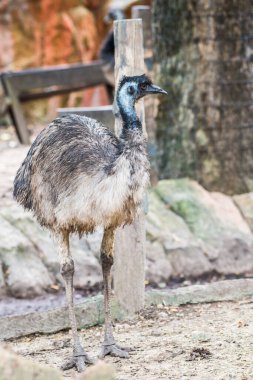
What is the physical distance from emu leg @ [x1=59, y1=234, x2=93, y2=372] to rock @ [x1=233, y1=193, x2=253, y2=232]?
3.72 meters

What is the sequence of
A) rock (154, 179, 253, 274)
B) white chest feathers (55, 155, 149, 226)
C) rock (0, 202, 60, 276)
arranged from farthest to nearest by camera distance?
1. rock (154, 179, 253, 274)
2. rock (0, 202, 60, 276)
3. white chest feathers (55, 155, 149, 226)

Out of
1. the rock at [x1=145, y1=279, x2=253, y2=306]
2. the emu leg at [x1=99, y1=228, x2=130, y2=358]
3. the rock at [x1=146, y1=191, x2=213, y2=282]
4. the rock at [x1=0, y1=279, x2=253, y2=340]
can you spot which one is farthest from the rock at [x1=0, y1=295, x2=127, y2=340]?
the rock at [x1=146, y1=191, x2=213, y2=282]

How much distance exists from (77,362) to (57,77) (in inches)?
298

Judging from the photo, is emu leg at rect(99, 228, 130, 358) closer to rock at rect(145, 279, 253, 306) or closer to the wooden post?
the wooden post

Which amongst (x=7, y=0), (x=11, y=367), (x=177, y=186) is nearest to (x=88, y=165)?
(x=11, y=367)

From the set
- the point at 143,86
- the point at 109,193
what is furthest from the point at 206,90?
the point at 109,193

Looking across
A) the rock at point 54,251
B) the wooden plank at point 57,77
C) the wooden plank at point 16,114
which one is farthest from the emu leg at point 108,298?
the wooden plank at point 57,77

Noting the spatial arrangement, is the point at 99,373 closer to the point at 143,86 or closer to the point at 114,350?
the point at 114,350

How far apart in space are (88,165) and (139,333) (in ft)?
4.48

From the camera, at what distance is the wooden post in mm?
6656

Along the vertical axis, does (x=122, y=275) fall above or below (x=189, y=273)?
above

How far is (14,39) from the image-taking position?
18.2m

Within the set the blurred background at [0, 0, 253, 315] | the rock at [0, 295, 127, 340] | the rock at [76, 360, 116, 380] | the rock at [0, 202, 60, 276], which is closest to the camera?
the rock at [76, 360, 116, 380]

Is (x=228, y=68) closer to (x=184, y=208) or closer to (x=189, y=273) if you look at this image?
(x=184, y=208)
